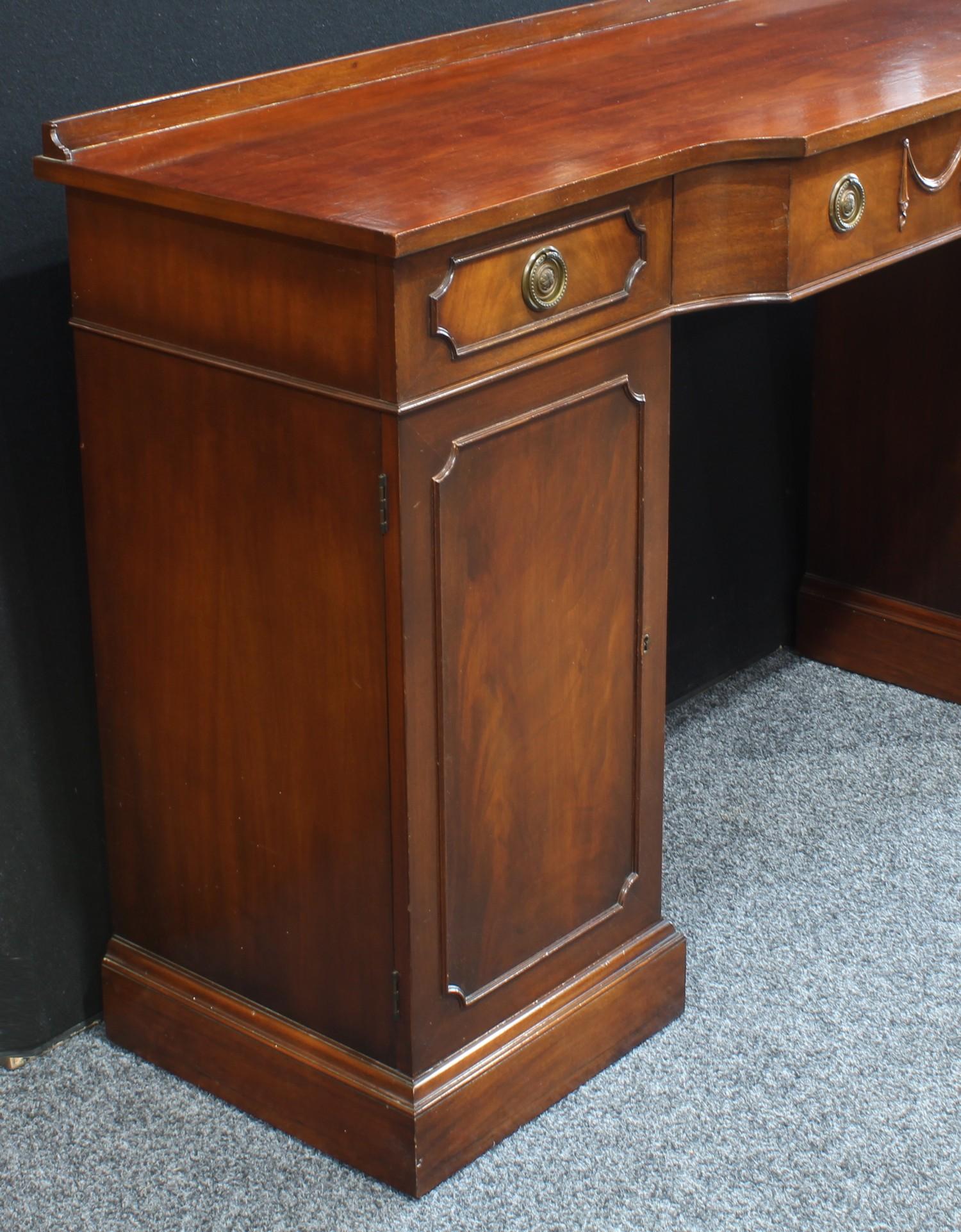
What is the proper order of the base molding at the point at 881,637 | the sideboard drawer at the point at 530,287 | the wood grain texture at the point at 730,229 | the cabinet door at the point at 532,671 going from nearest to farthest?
the sideboard drawer at the point at 530,287, the cabinet door at the point at 532,671, the wood grain texture at the point at 730,229, the base molding at the point at 881,637

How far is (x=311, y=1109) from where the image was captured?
196cm

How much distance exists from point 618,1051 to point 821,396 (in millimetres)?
1358

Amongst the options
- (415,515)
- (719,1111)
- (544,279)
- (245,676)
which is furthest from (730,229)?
(719,1111)

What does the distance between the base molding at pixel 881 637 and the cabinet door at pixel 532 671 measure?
42.6 inches

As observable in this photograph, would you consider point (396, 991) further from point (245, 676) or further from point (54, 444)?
point (54, 444)

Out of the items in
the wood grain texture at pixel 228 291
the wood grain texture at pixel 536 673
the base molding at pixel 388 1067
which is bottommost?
the base molding at pixel 388 1067

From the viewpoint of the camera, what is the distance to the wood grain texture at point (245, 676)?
1704 millimetres

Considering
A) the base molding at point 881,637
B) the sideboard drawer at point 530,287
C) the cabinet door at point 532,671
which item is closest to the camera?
the sideboard drawer at point 530,287

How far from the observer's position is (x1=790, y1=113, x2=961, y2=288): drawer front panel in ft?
6.13

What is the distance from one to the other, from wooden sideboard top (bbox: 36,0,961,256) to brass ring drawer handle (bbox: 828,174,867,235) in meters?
0.06

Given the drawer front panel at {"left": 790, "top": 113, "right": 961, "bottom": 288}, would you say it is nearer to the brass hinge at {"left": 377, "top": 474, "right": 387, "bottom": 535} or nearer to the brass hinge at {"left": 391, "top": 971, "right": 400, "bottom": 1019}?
the brass hinge at {"left": 377, "top": 474, "right": 387, "bottom": 535}

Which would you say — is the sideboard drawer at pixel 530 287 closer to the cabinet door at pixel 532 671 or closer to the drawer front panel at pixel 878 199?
the cabinet door at pixel 532 671

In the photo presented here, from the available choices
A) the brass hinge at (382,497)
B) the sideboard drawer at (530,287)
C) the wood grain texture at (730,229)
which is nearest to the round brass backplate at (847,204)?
the wood grain texture at (730,229)

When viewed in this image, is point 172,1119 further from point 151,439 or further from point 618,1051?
point 151,439
